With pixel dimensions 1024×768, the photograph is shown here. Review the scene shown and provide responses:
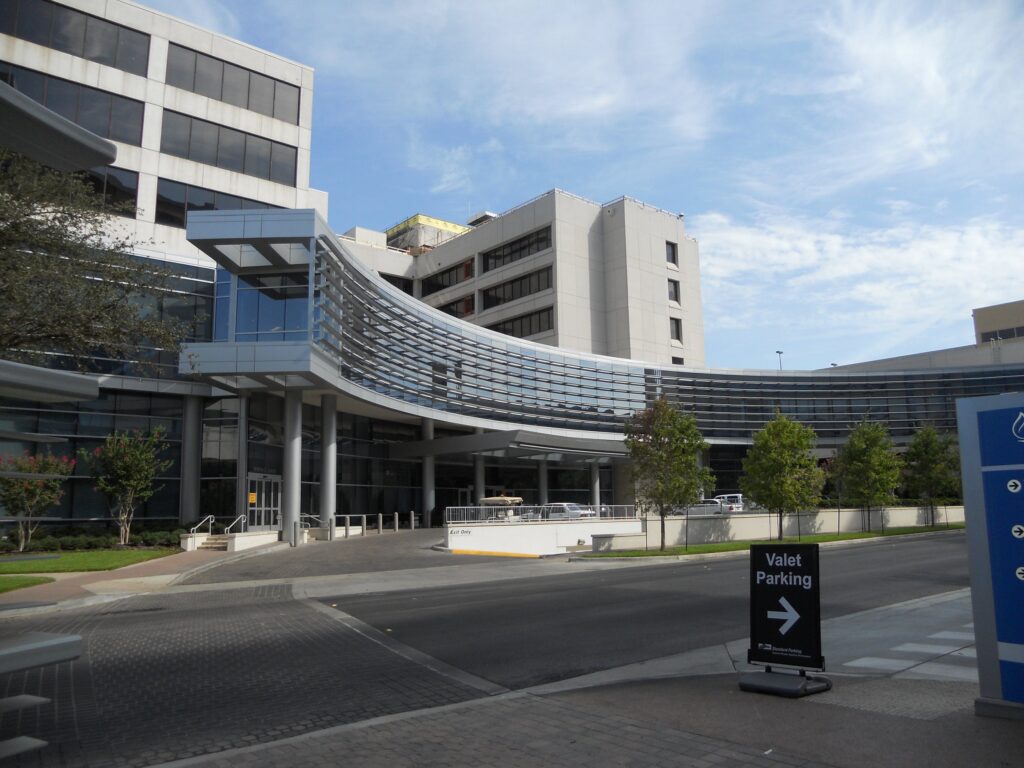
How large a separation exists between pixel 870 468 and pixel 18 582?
127 ft

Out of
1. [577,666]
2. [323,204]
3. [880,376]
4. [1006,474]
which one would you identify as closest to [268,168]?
[323,204]

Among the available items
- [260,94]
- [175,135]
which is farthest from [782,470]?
[175,135]

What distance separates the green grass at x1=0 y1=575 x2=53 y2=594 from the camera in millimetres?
17734

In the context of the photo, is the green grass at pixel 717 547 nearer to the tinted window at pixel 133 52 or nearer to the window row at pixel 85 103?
the window row at pixel 85 103

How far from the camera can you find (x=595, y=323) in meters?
64.1

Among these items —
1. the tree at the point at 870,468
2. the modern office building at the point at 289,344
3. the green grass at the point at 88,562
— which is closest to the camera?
the green grass at the point at 88,562

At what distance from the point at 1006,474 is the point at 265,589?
1727 cm

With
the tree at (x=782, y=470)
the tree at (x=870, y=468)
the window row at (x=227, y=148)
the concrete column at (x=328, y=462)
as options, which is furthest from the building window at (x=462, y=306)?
the tree at (x=782, y=470)

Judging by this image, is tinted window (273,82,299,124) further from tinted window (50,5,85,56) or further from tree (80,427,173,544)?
tree (80,427,173,544)

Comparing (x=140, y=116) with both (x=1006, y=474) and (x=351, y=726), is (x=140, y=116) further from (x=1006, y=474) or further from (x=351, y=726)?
(x=1006, y=474)

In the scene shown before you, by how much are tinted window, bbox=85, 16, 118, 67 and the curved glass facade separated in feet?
42.9

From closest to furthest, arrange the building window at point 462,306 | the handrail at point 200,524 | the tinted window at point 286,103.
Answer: the handrail at point 200,524 < the tinted window at point 286,103 < the building window at point 462,306

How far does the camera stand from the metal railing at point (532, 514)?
33062 millimetres

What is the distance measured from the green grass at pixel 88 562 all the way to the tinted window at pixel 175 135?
19.0 meters
